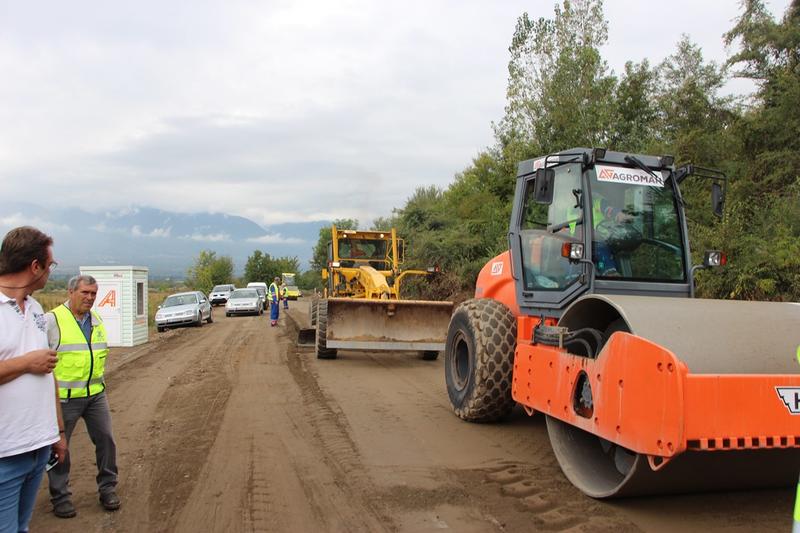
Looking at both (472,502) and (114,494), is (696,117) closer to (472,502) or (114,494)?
(472,502)

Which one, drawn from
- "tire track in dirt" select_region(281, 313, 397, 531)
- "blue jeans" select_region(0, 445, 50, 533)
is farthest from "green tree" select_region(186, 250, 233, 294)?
"blue jeans" select_region(0, 445, 50, 533)

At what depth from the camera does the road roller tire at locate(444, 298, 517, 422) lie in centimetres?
651

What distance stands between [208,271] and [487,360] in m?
81.0

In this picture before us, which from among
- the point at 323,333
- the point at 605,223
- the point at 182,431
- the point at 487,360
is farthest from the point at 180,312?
the point at 605,223

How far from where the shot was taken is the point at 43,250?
3.13 metres

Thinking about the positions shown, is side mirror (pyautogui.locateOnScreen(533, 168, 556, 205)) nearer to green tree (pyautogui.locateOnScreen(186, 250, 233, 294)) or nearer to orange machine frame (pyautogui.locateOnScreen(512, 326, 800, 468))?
orange machine frame (pyautogui.locateOnScreen(512, 326, 800, 468))

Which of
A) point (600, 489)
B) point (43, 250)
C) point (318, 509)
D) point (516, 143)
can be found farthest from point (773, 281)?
point (516, 143)

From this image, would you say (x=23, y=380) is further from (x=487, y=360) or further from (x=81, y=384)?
(x=487, y=360)

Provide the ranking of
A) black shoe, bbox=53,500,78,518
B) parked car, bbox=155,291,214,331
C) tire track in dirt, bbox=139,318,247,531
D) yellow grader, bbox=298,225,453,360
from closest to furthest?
black shoe, bbox=53,500,78,518 < tire track in dirt, bbox=139,318,247,531 < yellow grader, bbox=298,225,453,360 < parked car, bbox=155,291,214,331

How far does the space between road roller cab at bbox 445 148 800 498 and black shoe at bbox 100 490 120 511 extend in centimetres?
334

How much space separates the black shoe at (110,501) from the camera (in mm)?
4707

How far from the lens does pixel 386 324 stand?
474 inches

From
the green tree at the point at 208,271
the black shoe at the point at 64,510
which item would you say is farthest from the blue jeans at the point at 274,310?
the green tree at the point at 208,271

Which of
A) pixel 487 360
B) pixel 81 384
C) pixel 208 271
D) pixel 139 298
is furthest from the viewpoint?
pixel 208 271
